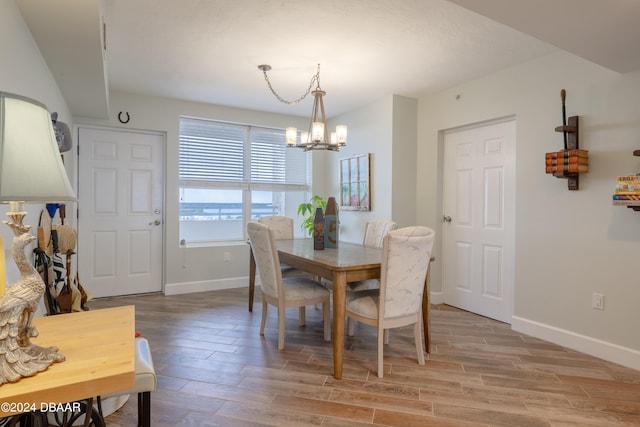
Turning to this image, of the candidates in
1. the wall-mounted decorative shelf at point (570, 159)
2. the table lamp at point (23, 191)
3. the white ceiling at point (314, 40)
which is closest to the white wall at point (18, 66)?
the white ceiling at point (314, 40)

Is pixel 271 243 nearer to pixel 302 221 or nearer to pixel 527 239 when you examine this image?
pixel 527 239

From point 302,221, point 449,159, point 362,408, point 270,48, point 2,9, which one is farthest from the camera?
point 302,221

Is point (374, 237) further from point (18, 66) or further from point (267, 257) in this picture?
point (18, 66)

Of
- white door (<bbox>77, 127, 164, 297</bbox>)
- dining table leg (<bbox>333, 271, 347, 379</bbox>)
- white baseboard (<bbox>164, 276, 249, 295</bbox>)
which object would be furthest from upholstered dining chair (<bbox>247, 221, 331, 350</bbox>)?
white door (<bbox>77, 127, 164, 297</bbox>)

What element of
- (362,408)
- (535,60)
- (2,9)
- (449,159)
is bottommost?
(362,408)

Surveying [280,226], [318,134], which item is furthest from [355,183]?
[318,134]

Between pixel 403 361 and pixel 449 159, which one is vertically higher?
pixel 449 159

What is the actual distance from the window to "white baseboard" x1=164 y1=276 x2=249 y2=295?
0.55 meters

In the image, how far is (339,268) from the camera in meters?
2.37

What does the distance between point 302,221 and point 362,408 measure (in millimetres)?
3621

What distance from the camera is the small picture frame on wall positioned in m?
4.52

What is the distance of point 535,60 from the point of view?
10.4 ft

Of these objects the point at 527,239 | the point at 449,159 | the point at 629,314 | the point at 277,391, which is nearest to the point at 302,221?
the point at 449,159

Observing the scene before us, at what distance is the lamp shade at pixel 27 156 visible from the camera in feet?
2.70
